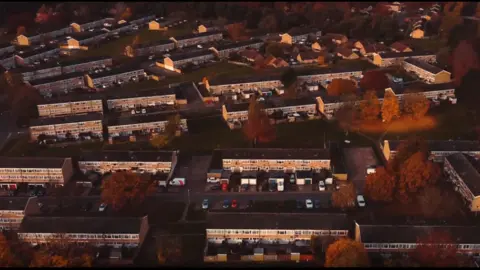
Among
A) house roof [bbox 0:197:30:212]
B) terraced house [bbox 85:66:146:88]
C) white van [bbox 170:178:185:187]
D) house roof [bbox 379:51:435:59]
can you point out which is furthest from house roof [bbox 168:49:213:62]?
house roof [bbox 0:197:30:212]

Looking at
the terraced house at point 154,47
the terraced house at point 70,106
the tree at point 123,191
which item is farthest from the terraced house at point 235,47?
the tree at point 123,191

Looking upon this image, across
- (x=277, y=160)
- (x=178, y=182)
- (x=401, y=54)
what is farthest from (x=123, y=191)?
(x=401, y=54)

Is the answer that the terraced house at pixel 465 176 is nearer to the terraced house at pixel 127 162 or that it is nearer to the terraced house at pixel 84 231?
the terraced house at pixel 127 162

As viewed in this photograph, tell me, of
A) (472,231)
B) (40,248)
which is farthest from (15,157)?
(472,231)

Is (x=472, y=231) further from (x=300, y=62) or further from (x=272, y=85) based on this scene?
(x=300, y=62)

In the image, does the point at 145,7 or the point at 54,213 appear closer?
the point at 54,213

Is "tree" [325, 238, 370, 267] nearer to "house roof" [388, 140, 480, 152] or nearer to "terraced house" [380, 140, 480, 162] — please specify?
"terraced house" [380, 140, 480, 162]

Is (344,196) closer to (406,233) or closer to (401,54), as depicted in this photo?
(406,233)
